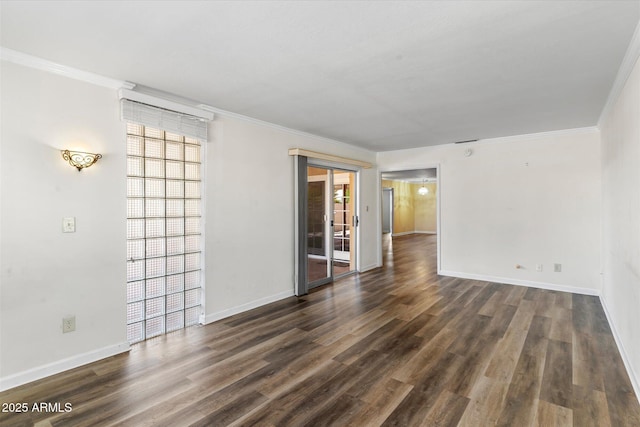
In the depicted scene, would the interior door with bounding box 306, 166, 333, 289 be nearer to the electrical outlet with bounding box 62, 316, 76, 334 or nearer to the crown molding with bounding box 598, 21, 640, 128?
the electrical outlet with bounding box 62, 316, 76, 334

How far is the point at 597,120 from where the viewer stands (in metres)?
4.20

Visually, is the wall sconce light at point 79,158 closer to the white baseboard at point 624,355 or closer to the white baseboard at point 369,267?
the white baseboard at point 624,355

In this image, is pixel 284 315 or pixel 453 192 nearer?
pixel 284 315

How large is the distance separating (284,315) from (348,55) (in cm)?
295

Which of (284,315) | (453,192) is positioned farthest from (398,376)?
(453,192)

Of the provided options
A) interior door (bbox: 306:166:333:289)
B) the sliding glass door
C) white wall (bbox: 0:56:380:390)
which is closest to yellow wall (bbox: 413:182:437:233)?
the sliding glass door

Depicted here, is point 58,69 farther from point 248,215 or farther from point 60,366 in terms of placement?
point 60,366

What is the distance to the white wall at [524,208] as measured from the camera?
464 cm

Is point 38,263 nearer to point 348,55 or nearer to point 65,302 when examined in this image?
point 65,302

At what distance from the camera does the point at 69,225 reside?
2613 millimetres

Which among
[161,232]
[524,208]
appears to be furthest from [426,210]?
[161,232]

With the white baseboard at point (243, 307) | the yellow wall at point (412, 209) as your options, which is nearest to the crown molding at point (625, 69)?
the white baseboard at point (243, 307)

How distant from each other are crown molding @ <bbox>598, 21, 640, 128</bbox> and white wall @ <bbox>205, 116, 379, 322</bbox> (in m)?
3.57

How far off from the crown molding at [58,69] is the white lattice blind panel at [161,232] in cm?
38
